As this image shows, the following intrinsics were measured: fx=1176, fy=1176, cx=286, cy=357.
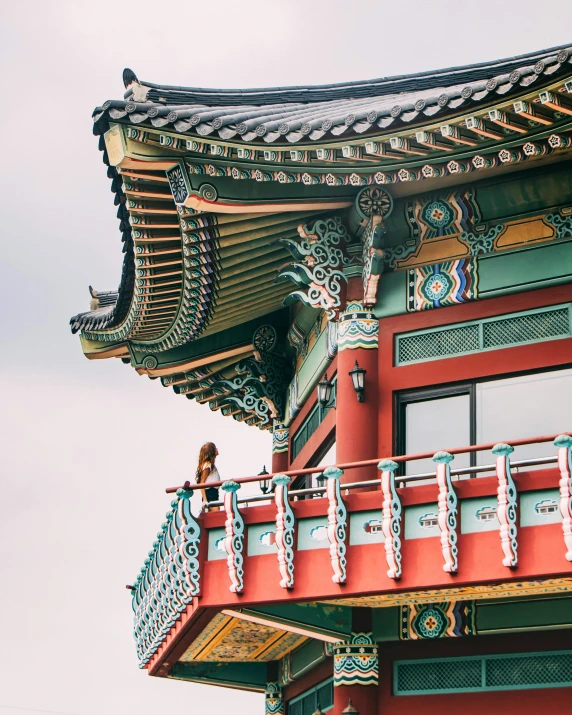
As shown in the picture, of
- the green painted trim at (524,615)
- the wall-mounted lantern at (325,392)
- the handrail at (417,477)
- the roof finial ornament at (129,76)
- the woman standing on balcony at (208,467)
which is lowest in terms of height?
the green painted trim at (524,615)

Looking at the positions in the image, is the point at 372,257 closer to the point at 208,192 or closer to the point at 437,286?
the point at 437,286

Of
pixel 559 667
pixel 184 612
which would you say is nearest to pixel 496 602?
pixel 559 667

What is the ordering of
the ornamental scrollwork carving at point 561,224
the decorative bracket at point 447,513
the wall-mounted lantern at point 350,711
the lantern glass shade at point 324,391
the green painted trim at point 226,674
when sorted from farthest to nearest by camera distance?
the green painted trim at point 226,674 < the lantern glass shade at point 324,391 < the ornamental scrollwork carving at point 561,224 < the wall-mounted lantern at point 350,711 < the decorative bracket at point 447,513

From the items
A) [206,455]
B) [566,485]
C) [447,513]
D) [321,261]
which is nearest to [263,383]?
→ [206,455]

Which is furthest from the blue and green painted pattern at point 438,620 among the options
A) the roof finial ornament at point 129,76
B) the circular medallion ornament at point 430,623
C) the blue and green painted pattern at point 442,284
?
the roof finial ornament at point 129,76

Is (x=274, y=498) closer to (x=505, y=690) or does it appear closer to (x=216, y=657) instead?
(x=505, y=690)

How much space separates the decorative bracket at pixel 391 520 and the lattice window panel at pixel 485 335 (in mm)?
2677

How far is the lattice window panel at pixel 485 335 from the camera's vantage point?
1355cm

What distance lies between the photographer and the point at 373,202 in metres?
14.4

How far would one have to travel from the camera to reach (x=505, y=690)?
505 inches

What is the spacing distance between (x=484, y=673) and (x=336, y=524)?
8.56ft

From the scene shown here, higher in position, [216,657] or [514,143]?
[514,143]

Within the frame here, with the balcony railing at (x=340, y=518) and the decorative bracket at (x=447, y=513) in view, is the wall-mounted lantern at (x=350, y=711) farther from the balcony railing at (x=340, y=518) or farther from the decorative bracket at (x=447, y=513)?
the decorative bracket at (x=447, y=513)

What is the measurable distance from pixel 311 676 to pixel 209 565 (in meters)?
3.97
